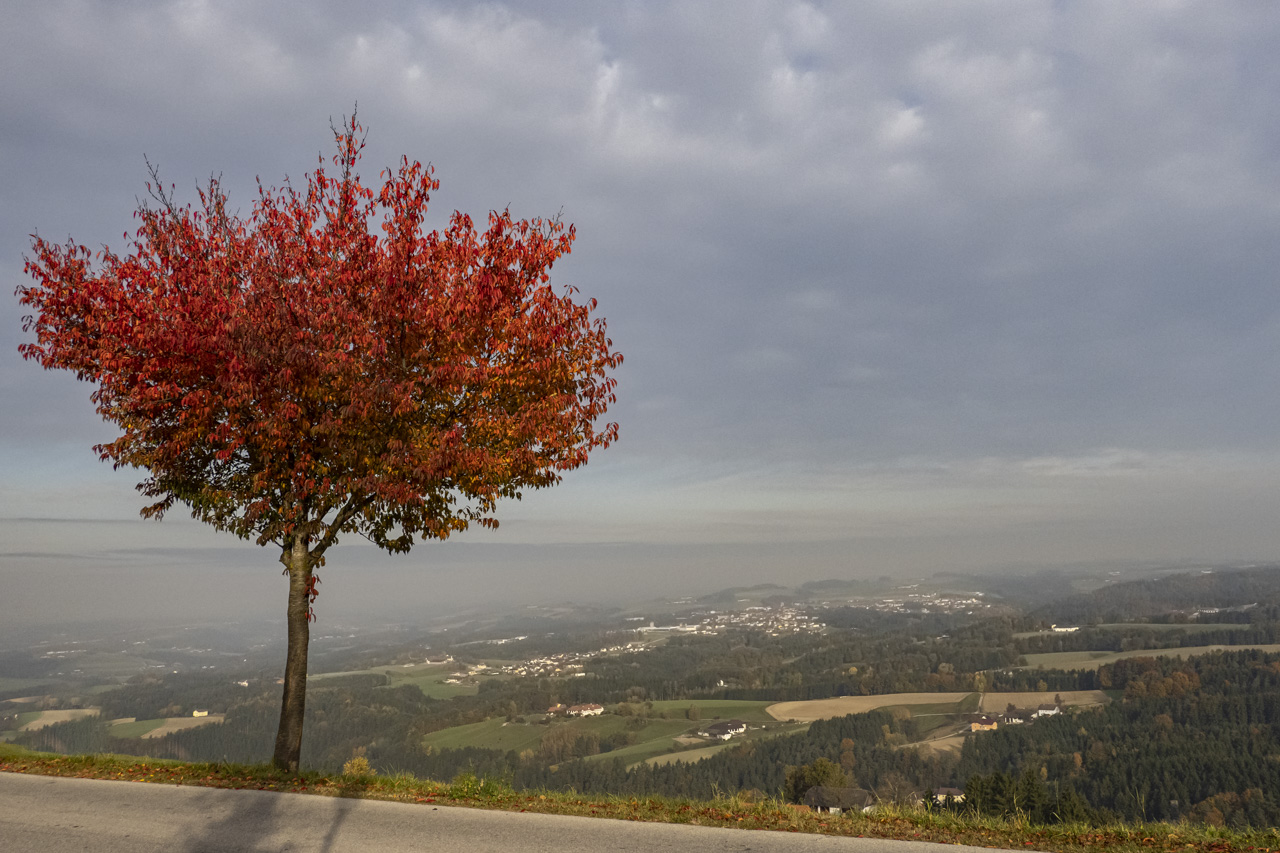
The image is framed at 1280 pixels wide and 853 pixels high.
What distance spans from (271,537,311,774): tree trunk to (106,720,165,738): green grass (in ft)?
260

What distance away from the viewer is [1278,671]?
370ft

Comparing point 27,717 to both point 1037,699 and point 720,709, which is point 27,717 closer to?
point 720,709

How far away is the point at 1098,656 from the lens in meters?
145

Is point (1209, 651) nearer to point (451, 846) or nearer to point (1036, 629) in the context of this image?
point (1036, 629)

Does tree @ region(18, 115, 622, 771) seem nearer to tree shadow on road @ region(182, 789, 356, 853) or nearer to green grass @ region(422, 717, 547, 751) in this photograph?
tree shadow on road @ region(182, 789, 356, 853)

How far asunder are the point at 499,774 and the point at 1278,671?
488 ft

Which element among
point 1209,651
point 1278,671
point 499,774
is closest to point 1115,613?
point 1209,651

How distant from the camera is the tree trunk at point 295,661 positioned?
11.8 meters

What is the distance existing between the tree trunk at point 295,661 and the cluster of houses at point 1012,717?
111 m

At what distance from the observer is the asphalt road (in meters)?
7.39

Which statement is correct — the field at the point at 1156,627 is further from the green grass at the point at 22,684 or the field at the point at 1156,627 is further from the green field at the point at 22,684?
the green grass at the point at 22,684

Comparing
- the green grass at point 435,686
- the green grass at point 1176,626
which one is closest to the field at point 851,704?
the green grass at point 435,686

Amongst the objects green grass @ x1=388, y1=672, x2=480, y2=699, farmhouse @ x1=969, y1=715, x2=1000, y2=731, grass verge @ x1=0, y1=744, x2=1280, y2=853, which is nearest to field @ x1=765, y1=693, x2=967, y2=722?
farmhouse @ x1=969, y1=715, x2=1000, y2=731

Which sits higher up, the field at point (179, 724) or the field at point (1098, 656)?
the field at point (179, 724)
